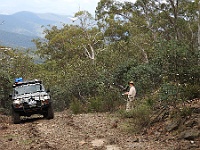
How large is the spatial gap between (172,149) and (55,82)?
20.2 metres

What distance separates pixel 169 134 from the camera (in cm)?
891

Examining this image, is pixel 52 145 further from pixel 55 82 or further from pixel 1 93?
pixel 55 82

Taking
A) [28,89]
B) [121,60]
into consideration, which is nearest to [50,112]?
[28,89]

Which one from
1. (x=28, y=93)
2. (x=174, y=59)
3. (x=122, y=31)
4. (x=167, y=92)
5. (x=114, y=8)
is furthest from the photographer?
(x=122, y=31)

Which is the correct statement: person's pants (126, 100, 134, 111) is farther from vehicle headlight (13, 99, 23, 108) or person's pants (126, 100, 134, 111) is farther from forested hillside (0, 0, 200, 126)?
vehicle headlight (13, 99, 23, 108)

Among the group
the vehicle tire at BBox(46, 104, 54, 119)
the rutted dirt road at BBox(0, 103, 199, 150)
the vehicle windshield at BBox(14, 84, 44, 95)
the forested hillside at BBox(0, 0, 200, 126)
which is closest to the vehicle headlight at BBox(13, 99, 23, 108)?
the vehicle windshield at BBox(14, 84, 44, 95)

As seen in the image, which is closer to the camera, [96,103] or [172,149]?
[172,149]

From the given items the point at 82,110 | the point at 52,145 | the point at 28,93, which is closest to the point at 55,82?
the point at 82,110

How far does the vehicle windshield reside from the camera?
14469 millimetres

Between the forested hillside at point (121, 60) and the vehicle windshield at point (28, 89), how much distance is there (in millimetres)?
3008

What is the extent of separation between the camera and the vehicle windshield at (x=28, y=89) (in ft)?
47.5

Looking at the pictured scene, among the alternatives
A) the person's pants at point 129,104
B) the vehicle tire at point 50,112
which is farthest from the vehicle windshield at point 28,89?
the person's pants at point 129,104

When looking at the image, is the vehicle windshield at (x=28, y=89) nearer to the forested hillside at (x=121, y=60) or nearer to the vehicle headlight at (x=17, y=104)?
the vehicle headlight at (x=17, y=104)

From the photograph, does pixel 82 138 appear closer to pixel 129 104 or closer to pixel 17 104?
pixel 129 104
